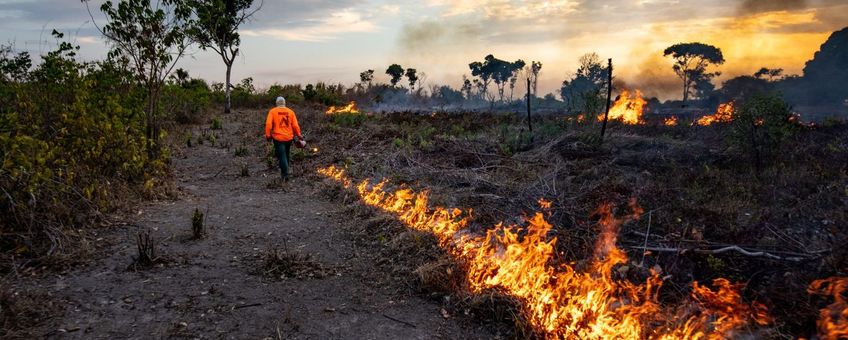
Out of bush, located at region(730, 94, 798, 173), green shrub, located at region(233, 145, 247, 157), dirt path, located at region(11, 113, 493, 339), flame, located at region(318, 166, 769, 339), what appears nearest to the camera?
flame, located at region(318, 166, 769, 339)

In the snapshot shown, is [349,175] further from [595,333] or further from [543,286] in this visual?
[595,333]

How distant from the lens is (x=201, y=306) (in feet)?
13.0

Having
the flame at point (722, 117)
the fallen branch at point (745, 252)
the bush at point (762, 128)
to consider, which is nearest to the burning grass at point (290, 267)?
the fallen branch at point (745, 252)

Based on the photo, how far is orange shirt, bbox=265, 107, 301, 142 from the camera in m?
9.29

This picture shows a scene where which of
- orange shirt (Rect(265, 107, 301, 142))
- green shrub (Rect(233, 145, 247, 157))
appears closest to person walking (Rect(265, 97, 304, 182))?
orange shirt (Rect(265, 107, 301, 142))

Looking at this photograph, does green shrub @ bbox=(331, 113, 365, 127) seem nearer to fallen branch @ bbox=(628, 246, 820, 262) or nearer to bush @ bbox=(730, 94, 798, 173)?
bush @ bbox=(730, 94, 798, 173)

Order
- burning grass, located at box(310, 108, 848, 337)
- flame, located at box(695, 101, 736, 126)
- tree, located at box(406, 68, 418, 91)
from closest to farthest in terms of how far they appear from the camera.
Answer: burning grass, located at box(310, 108, 848, 337)
flame, located at box(695, 101, 736, 126)
tree, located at box(406, 68, 418, 91)

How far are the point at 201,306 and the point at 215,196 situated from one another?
484 centimetres

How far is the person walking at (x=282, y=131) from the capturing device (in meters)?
9.30

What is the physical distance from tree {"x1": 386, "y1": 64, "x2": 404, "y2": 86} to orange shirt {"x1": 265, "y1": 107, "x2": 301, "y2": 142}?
4391 cm

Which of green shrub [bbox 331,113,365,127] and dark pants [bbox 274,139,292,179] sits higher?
green shrub [bbox 331,113,365,127]

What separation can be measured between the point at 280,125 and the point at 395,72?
146ft

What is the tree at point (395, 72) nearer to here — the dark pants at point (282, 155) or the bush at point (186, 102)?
the bush at point (186, 102)

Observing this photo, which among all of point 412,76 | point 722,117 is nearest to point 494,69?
point 412,76
